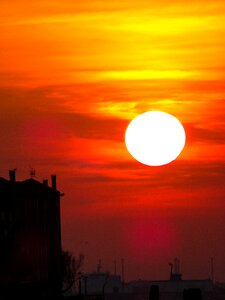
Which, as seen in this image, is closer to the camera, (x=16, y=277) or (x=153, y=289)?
(x=153, y=289)

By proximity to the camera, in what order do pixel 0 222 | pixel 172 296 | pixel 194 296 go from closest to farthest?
pixel 194 296, pixel 0 222, pixel 172 296

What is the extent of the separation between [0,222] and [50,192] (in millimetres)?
9600

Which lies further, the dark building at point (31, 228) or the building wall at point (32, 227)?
the building wall at point (32, 227)

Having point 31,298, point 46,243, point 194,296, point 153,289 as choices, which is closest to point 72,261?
point 46,243

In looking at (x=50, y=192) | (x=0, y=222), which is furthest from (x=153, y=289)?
(x=50, y=192)

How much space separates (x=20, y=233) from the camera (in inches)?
4306

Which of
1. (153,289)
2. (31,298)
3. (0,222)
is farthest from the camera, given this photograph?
(0,222)

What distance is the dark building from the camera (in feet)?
339

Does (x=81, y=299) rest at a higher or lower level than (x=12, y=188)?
lower

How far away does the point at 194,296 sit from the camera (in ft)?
116

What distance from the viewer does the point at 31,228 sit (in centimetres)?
11238

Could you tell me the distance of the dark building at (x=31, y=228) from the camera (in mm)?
103250

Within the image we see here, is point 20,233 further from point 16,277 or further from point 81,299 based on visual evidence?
point 81,299

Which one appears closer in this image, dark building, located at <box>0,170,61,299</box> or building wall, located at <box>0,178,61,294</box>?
dark building, located at <box>0,170,61,299</box>
